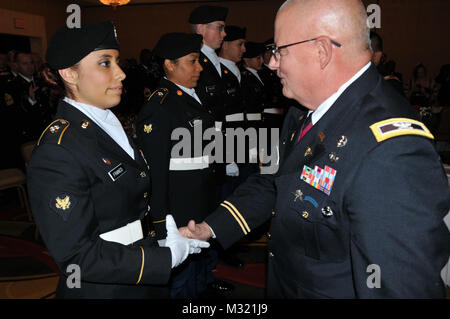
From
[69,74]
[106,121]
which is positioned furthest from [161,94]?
[69,74]

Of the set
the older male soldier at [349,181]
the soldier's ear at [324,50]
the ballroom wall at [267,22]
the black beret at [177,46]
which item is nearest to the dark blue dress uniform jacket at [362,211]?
the older male soldier at [349,181]

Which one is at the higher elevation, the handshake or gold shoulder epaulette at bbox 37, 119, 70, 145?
gold shoulder epaulette at bbox 37, 119, 70, 145

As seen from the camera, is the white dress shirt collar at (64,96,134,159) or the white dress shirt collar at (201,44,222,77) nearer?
the white dress shirt collar at (64,96,134,159)

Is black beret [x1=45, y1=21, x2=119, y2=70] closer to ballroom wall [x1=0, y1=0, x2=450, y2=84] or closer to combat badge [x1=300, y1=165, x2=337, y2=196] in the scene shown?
combat badge [x1=300, y1=165, x2=337, y2=196]

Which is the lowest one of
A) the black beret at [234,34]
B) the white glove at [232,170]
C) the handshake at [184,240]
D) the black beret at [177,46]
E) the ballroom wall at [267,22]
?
the white glove at [232,170]

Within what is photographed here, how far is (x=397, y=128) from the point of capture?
96 centimetres

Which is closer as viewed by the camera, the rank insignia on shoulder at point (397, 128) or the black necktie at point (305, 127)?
the rank insignia on shoulder at point (397, 128)

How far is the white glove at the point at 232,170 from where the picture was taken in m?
3.79

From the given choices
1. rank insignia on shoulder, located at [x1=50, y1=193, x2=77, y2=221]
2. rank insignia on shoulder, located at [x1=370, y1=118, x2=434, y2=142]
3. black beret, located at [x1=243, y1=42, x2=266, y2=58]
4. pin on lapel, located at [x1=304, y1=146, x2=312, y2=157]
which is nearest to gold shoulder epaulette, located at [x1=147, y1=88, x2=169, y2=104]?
rank insignia on shoulder, located at [x1=50, y1=193, x2=77, y2=221]

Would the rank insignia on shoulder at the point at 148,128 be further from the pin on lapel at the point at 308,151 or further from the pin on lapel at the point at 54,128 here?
the pin on lapel at the point at 308,151

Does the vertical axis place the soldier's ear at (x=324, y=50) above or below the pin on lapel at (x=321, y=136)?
above

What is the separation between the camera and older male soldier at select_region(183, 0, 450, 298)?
0.88 metres

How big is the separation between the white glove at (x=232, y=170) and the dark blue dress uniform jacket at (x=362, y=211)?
2.28 metres

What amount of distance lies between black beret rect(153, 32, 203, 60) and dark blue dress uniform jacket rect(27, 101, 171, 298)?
1.23m
